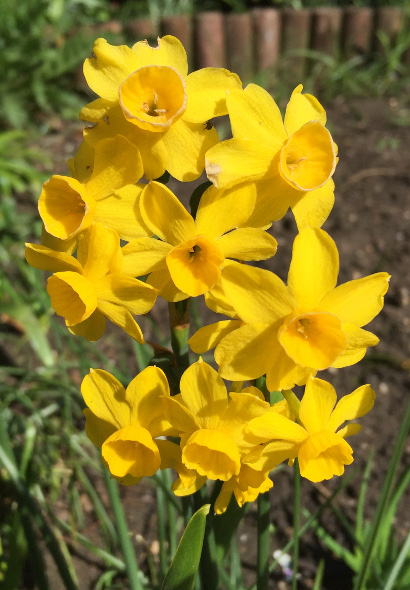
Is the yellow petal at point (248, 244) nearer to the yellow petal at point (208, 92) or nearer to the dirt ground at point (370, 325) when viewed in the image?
the yellow petal at point (208, 92)

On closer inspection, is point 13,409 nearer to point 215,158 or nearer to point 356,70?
point 215,158

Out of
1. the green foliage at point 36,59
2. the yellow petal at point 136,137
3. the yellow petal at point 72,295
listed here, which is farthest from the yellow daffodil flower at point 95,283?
the green foliage at point 36,59

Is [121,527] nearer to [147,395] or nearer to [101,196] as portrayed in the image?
[147,395]

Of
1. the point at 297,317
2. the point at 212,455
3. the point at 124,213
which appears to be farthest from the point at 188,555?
the point at 124,213

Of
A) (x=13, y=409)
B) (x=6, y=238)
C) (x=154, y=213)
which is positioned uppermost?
(x=154, y=213)

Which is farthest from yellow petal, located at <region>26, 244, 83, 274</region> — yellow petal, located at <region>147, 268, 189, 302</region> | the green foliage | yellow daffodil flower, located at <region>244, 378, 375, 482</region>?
the green foliage

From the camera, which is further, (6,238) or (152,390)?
(6,238)

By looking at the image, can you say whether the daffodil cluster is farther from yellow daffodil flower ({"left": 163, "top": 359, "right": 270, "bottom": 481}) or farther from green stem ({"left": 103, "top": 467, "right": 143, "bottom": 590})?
green stem ({"left": 103, "top": 467, "right": 143, "bottom": 590})

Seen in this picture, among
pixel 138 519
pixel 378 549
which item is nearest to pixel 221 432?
pixel 378 549
